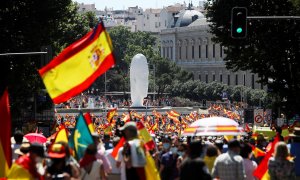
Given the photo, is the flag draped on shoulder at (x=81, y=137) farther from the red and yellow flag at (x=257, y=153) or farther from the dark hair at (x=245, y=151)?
the red and yellow flag at (x=257, y=153)

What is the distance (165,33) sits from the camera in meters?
194

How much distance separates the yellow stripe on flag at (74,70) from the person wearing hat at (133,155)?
1.62m

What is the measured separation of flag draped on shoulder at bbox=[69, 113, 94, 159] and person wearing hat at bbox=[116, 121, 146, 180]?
161 centimetres

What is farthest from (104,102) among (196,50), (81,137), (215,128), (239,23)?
(81,137)

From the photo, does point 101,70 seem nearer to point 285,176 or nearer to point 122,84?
point 285,176

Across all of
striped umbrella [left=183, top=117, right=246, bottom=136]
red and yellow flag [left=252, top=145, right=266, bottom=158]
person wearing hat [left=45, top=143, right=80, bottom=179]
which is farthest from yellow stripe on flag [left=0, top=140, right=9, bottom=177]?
red and yellow flag [left=252, top=145, right=266, bottom=158]

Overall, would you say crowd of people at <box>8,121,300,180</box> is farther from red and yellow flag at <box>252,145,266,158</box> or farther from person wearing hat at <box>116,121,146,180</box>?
red and yellow flag at <box>252,145,266,158</box>

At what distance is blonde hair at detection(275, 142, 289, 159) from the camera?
16109 mm

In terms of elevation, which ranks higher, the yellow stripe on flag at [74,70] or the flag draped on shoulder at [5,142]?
the yellow stripe on flag at [74,70]

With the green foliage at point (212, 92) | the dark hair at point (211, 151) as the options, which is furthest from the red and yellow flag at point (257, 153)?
the green foliage at point (212, 92)

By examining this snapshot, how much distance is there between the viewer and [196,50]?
181 meters

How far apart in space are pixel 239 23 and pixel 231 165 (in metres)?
13.0

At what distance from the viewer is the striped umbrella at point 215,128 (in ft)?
67.0

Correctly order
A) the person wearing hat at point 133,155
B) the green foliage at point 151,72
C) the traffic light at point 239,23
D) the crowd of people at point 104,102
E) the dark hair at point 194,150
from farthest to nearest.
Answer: the green foliage at point 151,72 → the crowd of people at point 104,102 → the traffic light at point 239,23 → the person wearing hat at point 133,155 → the dark hair at point 194,150
